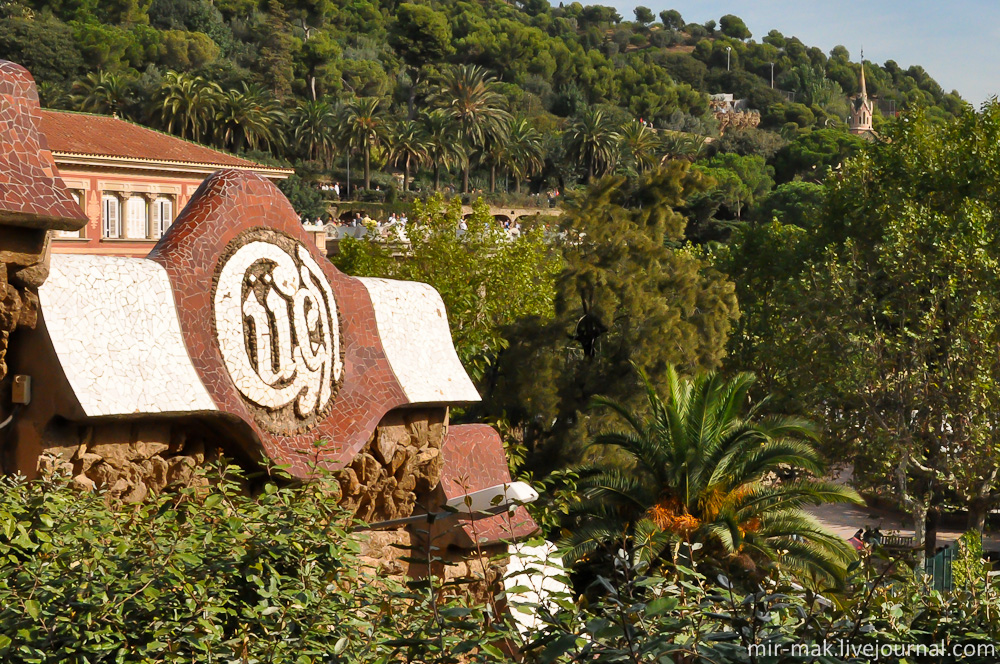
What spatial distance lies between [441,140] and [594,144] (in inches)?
519

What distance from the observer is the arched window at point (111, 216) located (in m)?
27.8

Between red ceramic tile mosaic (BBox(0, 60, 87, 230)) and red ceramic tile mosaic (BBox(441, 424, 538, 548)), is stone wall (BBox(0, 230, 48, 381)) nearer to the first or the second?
red ceramic tile mosaic (BBox(0, 60, 87, 230))

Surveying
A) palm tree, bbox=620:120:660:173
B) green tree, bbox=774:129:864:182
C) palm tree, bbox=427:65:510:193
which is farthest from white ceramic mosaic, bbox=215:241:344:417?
green tree, bbox=774:129:864:182

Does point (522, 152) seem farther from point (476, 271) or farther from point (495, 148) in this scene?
point (476, 271)

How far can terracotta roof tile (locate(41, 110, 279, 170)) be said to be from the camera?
27.4 m

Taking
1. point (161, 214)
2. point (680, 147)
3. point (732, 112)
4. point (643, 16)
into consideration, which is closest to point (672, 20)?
point (643, 16)

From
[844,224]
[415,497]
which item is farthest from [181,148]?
[415,497]

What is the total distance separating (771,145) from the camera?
A: 9188 centimetres

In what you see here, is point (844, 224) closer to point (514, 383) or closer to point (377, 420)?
point (514, 383)

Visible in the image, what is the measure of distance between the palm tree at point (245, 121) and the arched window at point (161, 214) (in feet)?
81.3

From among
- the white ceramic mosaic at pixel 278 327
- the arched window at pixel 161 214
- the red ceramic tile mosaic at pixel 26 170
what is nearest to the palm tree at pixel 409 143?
the arched window at pixel 161 214

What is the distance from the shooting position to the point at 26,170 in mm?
6195

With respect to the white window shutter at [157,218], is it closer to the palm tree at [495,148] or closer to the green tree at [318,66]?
the palm tree at [495,148]

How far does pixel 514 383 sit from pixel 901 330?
23.4 feet
